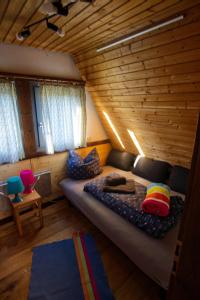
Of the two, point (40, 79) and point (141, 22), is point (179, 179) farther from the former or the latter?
point (40, 79)

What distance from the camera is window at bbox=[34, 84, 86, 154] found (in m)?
2.61

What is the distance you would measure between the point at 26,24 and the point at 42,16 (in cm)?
25

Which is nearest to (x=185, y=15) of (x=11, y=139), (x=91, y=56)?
(x=91, y=56)

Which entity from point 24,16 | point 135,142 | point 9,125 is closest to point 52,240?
point 9,125

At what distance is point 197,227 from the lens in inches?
27.7

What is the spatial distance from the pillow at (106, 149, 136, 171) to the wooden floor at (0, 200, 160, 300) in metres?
1.17

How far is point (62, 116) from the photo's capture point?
2787mm

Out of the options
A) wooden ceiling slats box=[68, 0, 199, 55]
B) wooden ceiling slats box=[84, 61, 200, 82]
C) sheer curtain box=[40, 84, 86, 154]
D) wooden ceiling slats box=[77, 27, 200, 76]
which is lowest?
sheer curtain box=[40, 84, 86, 154]

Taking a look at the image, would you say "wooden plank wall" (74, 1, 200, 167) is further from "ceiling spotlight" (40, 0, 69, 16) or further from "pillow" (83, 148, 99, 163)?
"ceiling spotlight" (40, 0, 69, 16)

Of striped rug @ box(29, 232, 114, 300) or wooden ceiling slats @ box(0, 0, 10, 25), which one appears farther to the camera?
striped rug @ box(29, 232, 114, 300)

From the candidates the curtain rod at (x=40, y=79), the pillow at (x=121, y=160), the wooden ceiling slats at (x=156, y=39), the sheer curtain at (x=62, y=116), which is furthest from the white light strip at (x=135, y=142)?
the wooden ceiling slats at (x=156, y=39)

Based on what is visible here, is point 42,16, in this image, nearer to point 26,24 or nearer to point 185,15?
point 26,24

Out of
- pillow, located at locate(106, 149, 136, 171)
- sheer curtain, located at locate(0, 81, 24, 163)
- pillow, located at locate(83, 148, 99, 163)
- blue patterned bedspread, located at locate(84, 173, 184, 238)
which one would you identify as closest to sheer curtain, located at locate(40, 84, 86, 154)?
pillow, located at locate(83, 148, 99, 163)

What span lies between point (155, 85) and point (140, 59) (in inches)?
13.2
